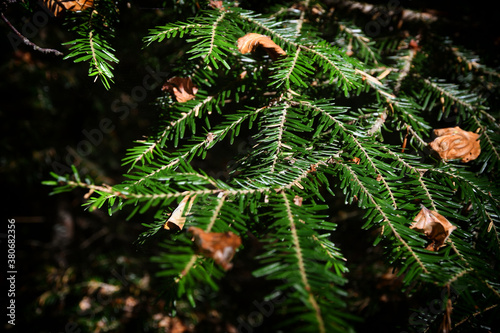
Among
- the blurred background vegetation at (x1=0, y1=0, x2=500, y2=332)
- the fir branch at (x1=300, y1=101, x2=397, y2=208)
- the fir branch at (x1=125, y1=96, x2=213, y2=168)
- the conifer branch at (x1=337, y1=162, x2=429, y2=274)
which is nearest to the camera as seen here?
the conifer branch at (x1=337, y1=162, x2=429, y2=274)

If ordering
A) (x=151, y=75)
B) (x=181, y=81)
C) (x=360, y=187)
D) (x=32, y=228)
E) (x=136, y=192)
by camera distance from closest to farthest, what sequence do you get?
(x=136, y=192)
(x=360, y=187)
(x=181, y=81)
(x=151, y=75)
(x=32, y=228)

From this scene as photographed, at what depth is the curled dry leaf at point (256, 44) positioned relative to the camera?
72 cm

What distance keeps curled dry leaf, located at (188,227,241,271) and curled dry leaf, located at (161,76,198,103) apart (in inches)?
21.0

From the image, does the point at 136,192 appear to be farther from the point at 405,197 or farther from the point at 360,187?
the point at 405,197

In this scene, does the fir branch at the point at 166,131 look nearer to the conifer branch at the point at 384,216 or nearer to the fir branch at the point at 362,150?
the fir branch at the point at 362,150

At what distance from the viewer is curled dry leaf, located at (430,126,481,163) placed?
0.75 m

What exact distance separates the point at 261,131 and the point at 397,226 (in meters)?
0.39

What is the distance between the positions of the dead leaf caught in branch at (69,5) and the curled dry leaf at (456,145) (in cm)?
110

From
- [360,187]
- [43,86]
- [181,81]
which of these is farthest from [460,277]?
[43,86]

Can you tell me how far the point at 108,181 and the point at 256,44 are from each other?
173 centimetres

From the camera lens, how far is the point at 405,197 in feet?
2.19

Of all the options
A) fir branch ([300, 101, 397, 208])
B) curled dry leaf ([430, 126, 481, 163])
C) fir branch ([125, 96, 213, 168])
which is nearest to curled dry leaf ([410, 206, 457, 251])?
fir branch ([300, 101, 397, 208])

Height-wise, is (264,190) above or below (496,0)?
below

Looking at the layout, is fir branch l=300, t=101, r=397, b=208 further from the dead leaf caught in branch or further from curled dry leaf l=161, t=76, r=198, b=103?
the dead leaf caught in branch
